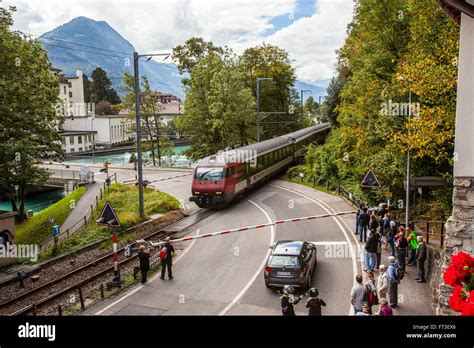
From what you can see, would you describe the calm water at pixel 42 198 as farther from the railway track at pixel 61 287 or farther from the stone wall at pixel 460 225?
the stone wall at pixel 460 225

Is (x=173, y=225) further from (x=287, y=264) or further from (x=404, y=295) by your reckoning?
(x=404, y=295)

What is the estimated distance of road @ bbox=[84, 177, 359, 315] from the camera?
12.0 m

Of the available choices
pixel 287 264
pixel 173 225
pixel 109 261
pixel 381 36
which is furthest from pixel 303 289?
pixel 381 36

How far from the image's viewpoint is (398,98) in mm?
19922

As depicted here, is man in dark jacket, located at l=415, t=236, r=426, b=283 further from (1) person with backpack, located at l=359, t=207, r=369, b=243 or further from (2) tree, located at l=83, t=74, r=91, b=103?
(2) tree, located at l=83, t=74, r=91, b=103

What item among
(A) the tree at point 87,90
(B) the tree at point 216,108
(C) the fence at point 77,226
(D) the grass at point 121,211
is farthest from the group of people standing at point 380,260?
(A) the tree at point 87,90

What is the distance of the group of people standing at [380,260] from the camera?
10141 mm

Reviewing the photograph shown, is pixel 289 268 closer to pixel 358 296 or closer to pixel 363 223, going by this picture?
pixel 358 296

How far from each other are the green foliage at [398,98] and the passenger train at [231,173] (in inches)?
162

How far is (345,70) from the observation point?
47.9 meters

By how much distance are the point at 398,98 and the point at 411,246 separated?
8.26 m

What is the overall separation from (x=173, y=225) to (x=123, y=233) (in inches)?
102
